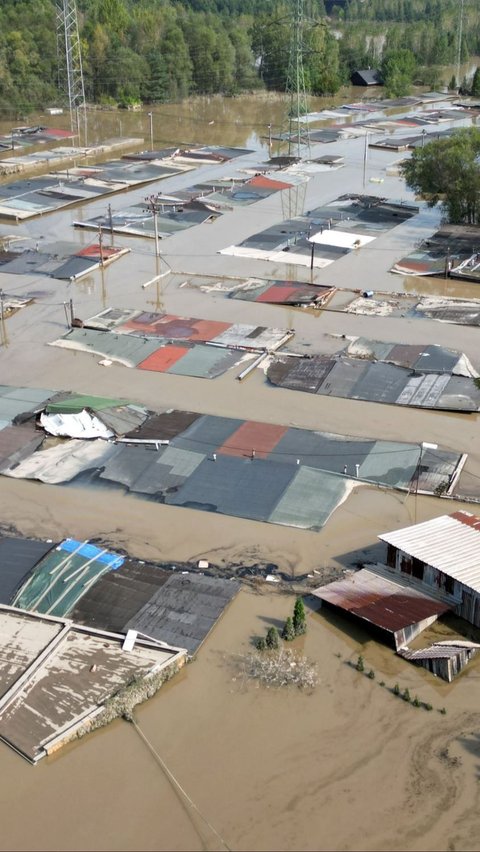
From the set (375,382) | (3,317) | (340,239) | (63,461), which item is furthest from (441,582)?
(340,239)

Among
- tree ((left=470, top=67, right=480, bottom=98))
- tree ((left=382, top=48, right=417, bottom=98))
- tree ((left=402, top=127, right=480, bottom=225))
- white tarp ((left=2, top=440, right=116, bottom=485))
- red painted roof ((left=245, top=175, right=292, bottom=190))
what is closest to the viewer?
white tarp ((left=2, top=440, right=116, bottom=485))

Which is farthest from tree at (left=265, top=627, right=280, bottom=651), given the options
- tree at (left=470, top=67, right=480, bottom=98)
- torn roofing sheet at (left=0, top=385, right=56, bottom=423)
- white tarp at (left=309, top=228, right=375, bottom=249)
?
tree at (left=470, top=67, right=480, bottom=98)

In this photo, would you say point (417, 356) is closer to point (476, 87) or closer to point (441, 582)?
point (441, 582)

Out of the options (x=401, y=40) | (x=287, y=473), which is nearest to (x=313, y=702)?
(x=287, y=473)

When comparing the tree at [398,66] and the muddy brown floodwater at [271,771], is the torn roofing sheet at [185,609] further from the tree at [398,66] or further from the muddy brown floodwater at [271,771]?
the tree at [398,66]

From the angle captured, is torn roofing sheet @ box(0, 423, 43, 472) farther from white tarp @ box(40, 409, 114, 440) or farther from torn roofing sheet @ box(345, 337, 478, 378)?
torn roofing sheet @ box(345, 337, 478, 378)

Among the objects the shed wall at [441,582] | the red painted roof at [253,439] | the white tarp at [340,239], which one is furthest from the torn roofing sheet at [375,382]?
the white tarp at [340,239]
